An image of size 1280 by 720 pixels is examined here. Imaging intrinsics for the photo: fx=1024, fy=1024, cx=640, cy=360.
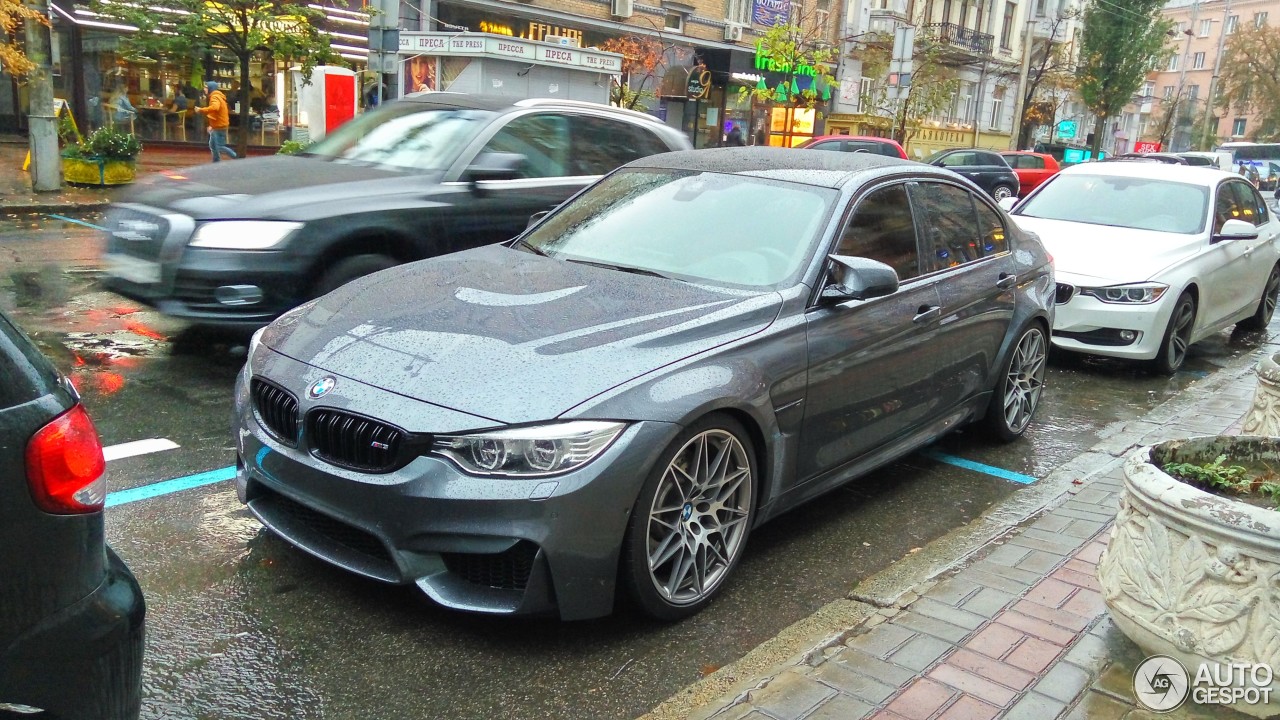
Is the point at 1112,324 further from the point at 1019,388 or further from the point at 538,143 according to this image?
the point at 538,143

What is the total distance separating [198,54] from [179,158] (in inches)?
88.2

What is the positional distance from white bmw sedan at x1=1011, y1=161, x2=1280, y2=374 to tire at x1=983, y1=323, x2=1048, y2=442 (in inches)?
74.8

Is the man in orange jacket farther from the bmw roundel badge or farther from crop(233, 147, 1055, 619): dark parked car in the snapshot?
the bmw roundel badge

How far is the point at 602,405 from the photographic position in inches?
127

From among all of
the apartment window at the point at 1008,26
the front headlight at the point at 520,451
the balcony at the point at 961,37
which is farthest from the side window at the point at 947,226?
the apartment window at the point at 1008,26

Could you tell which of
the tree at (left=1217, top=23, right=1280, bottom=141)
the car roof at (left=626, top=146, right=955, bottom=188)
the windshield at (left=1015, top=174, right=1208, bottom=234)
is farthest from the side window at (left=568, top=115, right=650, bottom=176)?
the tree at (left=1217, top=23, right=1280, bottom=141)

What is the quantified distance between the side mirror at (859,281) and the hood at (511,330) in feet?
1.10

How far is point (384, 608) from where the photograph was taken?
359 centimetres

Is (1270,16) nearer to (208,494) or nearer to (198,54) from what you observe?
(198,54)

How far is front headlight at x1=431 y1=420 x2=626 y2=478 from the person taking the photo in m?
3.15

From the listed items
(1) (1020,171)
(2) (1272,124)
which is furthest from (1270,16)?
(1) (1020,171)

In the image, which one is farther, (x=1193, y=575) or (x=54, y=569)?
(x=1193, y=575)

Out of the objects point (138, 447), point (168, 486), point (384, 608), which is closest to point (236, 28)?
point (138, 447)

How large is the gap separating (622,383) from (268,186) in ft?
12.8
